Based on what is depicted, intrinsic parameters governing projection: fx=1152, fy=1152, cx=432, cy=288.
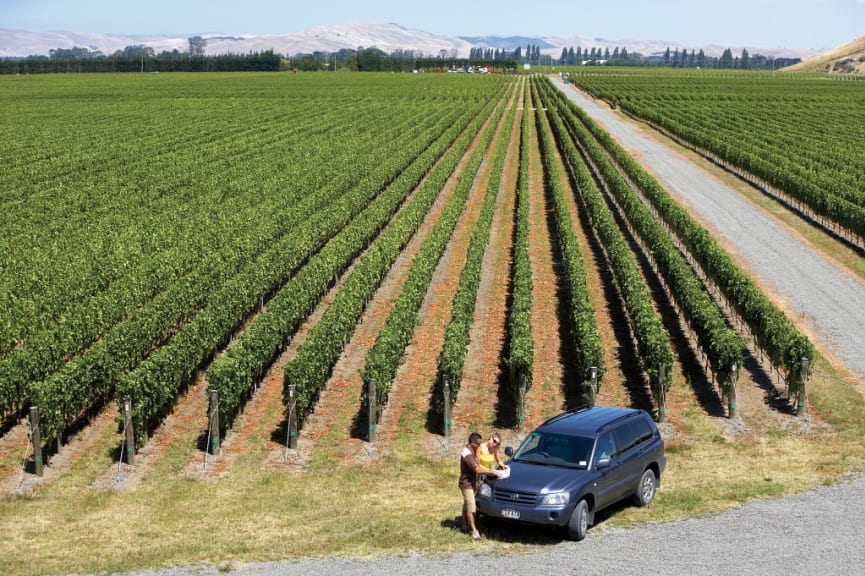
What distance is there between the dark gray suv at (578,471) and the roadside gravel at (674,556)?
0.55 metres

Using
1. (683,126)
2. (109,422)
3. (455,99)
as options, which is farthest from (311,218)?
(455,99)

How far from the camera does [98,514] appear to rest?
21031mm

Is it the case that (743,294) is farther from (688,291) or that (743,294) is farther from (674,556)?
(674,556)

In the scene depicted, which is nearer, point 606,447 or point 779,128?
point 606,447

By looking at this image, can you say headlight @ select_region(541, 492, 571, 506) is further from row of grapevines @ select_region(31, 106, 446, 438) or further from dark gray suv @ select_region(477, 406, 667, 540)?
row of grapevines @ select_region(31, 106, 446, 438)

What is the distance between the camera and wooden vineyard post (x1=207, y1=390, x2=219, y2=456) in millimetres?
24516

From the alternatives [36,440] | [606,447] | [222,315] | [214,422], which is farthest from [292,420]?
[222,315]

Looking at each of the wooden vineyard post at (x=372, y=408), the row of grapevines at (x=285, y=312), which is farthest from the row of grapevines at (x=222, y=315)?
the wooden vineyard post at (x=372, y=408)

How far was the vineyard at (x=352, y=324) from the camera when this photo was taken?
24516 mm

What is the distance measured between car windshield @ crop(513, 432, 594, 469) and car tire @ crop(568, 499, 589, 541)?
31.9 inches

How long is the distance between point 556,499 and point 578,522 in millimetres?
571

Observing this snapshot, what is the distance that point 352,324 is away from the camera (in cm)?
3384

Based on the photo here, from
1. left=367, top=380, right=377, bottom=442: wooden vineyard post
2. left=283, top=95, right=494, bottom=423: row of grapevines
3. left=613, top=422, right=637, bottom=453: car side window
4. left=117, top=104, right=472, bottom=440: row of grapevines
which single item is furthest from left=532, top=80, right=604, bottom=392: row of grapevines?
left=117, top=104, right=472, bottom=440: row of grapevines

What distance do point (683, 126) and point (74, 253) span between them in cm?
6888
